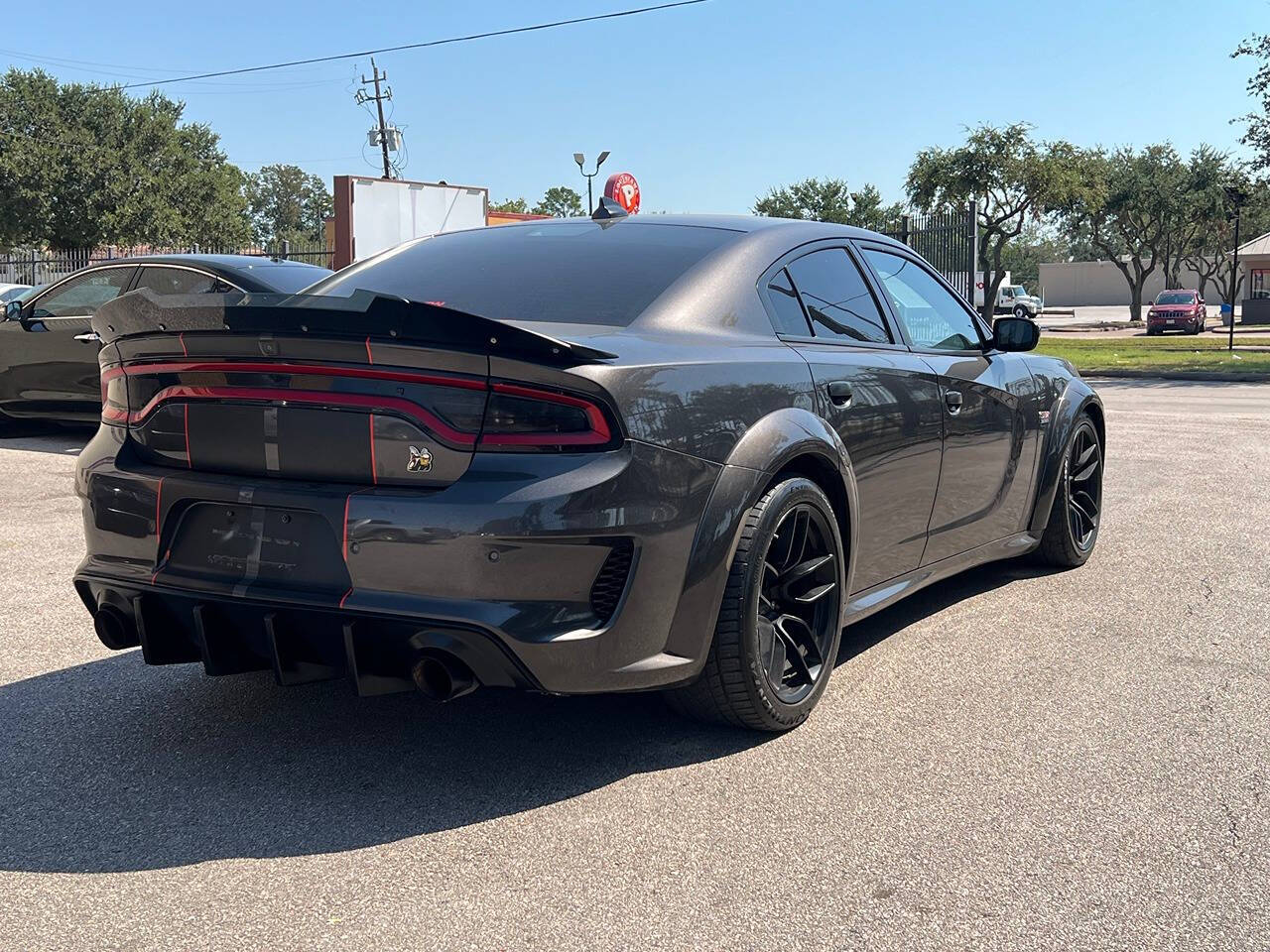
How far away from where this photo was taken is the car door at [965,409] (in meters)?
4.78

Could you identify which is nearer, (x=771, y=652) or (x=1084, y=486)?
(x=771, y=652)

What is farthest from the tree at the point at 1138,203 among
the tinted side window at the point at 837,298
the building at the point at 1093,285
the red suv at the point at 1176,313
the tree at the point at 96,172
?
the tinted side window at the point at 837,298

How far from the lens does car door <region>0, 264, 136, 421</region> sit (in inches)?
404

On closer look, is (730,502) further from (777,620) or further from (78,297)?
(78,297)

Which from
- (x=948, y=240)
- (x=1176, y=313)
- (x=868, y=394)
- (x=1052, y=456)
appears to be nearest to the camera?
(x=868, y=394)

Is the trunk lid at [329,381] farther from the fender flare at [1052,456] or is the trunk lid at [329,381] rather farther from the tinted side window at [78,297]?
the tinted side window at [78,297]

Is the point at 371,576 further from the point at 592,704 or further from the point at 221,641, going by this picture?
the point at 592,704

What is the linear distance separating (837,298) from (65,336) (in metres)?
7.93

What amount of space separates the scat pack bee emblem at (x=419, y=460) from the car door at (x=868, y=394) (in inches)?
52.7

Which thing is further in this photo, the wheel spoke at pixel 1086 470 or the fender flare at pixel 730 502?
the wheel spoke at pixel 1086 470

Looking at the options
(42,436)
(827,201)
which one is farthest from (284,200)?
(42,436)

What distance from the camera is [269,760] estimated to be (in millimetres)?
3541

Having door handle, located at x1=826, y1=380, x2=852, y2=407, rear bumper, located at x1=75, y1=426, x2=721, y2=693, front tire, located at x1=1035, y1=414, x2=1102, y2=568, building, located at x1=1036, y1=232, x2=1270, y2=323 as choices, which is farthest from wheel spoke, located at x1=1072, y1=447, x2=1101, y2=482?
building, located at x1=1036, y1=232, x2=1270, y2=323

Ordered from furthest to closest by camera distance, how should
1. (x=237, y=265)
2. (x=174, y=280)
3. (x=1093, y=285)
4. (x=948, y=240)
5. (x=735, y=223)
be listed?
(x=1093, y=285) → (x=948, y=240) → (x=174, y=280) → (x=237, y=265) → (x=735, y=223)
